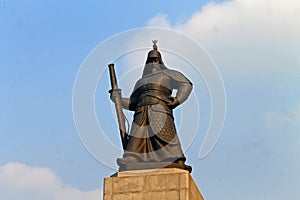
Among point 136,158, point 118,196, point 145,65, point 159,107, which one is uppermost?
point 145,65

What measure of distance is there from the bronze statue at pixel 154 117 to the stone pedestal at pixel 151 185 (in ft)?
0.83

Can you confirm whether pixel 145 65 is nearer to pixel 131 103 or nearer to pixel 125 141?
pixel 131 103

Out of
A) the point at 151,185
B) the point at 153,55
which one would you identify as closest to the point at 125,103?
the point at 153,55

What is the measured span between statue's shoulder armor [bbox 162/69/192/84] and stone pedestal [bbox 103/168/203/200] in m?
1.92

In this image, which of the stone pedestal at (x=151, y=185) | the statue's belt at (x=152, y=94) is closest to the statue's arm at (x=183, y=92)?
the statue's belt at (x=152, y=94)

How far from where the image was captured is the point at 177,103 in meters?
12.1

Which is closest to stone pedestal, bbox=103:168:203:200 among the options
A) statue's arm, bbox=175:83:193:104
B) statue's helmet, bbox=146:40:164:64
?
statue's arm, bbox=175:83:193:104

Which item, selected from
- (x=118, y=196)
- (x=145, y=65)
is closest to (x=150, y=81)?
(x=145, y=65)

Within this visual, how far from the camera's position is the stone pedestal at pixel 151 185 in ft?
35.4

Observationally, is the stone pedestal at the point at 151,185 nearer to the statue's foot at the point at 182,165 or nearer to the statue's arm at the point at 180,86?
the statue's foot at the point at 182,165

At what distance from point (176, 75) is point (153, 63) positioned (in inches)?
20.9

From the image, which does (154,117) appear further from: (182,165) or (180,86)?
(182,165)

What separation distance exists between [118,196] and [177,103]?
217 centimetres

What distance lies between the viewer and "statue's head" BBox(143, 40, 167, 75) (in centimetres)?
1242
